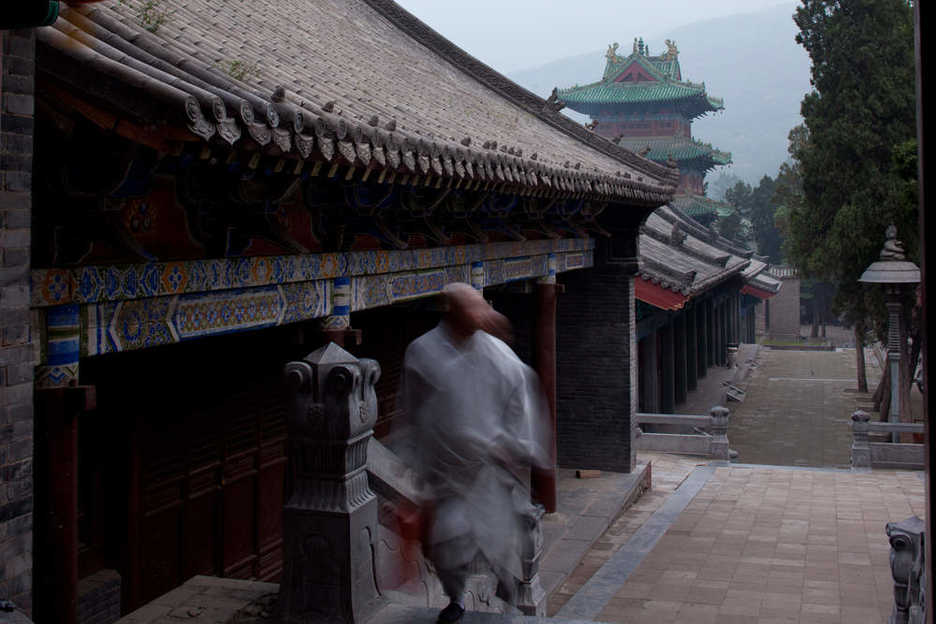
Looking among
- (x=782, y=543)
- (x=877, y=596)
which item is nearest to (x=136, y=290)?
(x=877, y=596)

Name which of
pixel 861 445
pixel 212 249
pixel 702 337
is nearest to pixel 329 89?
pixel 212 249

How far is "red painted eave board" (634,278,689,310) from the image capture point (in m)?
14.8

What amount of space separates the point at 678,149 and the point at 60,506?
34.4 meters

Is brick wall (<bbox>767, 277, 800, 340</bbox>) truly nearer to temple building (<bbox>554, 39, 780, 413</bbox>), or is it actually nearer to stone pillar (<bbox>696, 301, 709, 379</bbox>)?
temple building (<bbox>554, 39, 780, 413</bbox>)

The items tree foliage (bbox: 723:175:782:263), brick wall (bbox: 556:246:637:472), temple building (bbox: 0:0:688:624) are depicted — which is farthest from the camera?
tree foliage (bbox: 723:175:782:263)

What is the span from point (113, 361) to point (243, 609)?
2188 millimetres

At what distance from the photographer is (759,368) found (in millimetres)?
33438

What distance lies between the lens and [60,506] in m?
3.94

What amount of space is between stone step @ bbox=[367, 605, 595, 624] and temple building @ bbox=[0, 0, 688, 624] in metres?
0.24

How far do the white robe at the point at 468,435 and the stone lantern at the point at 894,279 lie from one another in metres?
12.7

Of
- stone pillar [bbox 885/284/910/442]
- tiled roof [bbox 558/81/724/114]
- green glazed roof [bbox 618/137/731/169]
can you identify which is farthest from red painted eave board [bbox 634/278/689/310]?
tiled roof [bbox 558/81/724/114]

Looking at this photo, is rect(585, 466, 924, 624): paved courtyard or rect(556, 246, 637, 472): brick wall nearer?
rect(585, 466, 924, 624): paved courtyard

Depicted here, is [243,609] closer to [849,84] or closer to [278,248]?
[278,248]

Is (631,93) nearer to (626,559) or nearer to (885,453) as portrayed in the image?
(885,453)
